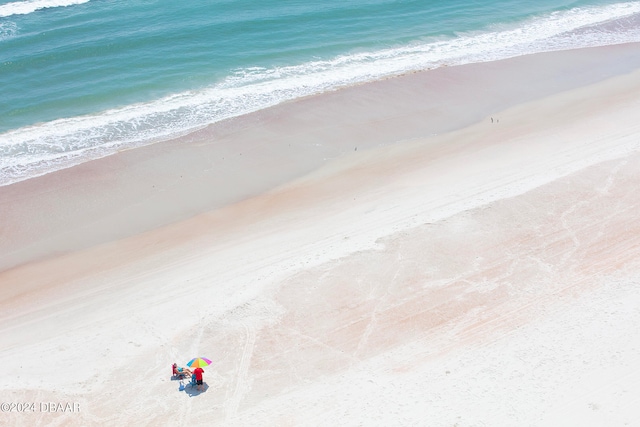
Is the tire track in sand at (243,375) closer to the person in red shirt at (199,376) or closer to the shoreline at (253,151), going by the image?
the person in red shirt at (199,376)

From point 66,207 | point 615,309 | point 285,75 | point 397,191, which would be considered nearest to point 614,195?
point 615,309

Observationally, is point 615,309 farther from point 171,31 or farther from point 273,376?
point 171,31

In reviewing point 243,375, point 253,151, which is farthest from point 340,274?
point 253,151

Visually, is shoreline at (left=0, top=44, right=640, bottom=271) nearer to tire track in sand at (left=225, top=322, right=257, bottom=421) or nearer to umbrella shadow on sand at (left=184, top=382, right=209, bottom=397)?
tire track in sand at (left=225, top=322, right=257, bottom=421)

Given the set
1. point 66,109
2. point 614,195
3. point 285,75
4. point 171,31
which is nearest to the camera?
point 614,195

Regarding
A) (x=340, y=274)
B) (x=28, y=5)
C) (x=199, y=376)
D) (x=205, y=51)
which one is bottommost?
(x=199, y=376)

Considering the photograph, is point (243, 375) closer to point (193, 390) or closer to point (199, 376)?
point (199, 376)
